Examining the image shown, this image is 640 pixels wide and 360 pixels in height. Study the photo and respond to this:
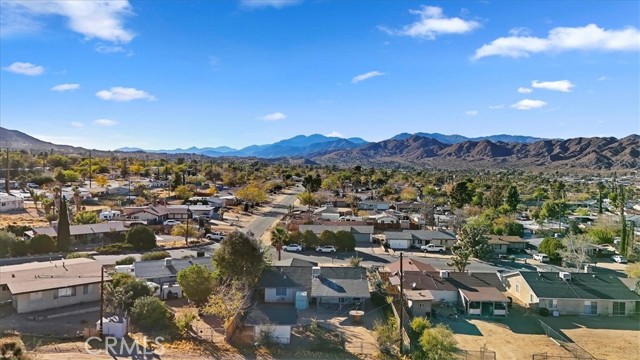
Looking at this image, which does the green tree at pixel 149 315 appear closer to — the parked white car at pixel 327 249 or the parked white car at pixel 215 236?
the parked white car at pixel 327 249

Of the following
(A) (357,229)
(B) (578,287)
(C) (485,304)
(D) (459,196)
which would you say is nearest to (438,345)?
(C) (485,304)

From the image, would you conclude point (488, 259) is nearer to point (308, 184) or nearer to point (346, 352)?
point (346, 352)

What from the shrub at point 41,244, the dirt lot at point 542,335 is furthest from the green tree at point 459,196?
the shrub at point 41,244

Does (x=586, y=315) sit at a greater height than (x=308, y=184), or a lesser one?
lesser

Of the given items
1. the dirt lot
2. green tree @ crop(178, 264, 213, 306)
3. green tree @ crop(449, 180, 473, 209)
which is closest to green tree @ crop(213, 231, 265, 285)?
green tree @ crop(178, 264, 213, 306)

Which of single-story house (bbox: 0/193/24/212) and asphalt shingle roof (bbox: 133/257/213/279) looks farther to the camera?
single-story house (bbox: 0/193/24/212)

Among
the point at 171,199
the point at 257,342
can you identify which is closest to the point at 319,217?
the point at 171,199

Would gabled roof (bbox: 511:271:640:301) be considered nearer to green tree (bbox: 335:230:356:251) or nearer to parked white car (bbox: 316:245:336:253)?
green tree (bbox: 335:230:356:251)
